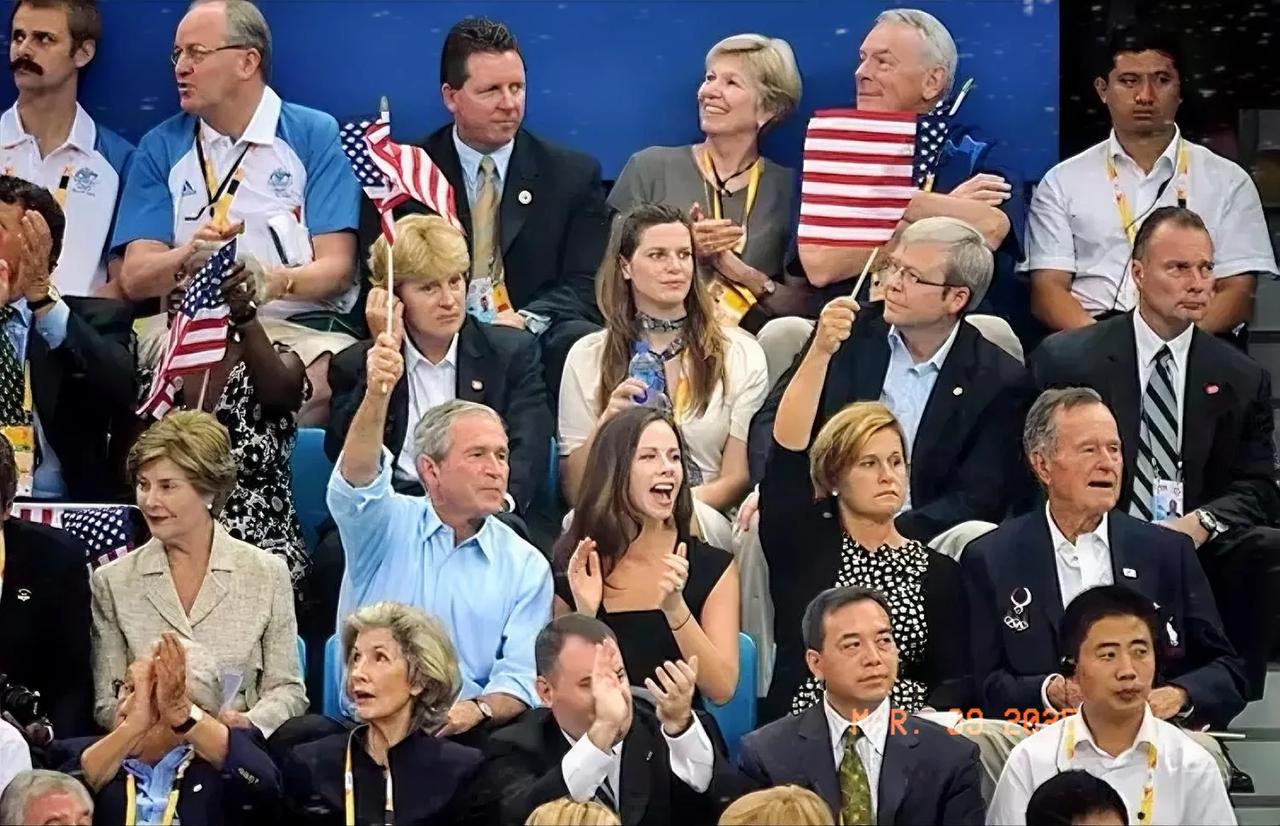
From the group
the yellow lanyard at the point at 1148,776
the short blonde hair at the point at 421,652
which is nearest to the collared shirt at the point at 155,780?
the short blonde hair at the point at 421,652

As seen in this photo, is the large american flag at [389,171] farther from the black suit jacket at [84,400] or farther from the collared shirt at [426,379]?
the black suit jacket at [84,400]

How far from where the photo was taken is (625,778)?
6.59 metres

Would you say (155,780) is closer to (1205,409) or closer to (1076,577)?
(1076,577)

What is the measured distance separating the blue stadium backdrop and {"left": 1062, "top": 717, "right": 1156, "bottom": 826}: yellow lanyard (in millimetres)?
2900

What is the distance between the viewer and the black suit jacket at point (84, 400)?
25.3 ft

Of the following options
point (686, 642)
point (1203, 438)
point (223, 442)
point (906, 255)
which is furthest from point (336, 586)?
point (1203, 438)

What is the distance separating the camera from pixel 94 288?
332 inches

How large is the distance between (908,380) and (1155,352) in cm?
71

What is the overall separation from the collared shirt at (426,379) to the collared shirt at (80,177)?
120cm

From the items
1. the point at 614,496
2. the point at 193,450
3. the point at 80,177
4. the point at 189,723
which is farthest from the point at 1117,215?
the point at 189,723

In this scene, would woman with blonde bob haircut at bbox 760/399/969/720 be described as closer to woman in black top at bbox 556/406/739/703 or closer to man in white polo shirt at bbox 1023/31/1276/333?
woman in black top at bbox 556/406/739/703

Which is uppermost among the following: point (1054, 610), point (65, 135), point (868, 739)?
point (65, 135)

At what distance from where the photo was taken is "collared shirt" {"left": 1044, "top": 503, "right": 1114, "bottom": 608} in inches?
284

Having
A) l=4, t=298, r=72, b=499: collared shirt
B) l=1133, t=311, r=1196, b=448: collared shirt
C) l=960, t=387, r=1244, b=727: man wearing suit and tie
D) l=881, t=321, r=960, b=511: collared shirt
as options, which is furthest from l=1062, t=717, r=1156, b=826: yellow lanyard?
l=4, t=298, r=72, b=499: collared shirt
